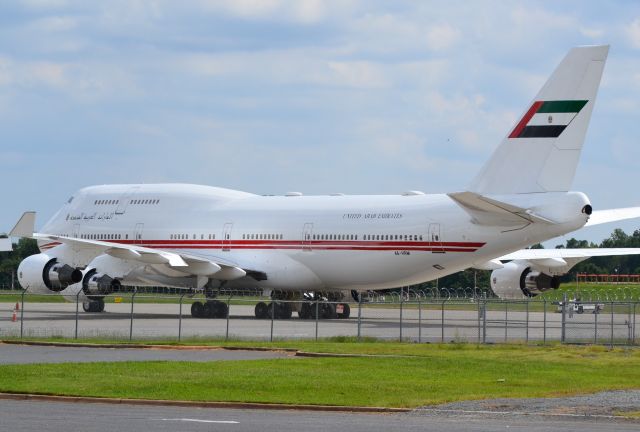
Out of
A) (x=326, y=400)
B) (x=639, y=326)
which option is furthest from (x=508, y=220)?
(x=326, y=400)

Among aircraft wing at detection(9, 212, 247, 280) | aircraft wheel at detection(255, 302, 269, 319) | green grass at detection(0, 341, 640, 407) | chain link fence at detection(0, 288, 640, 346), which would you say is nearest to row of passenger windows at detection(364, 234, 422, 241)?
chain link fence at detection(0, 288, 640, 346)

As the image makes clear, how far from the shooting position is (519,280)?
54.3 m

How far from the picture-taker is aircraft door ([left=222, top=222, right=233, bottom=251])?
175ft

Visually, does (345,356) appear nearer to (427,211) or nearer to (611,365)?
(611,365)

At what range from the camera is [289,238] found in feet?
169

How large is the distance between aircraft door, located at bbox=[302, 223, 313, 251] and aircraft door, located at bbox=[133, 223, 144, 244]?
27.7 ft

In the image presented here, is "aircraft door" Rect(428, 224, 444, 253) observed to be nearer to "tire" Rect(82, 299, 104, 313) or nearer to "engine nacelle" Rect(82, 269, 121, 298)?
"engine nacelle" Rect(82, 269, 121, 298)

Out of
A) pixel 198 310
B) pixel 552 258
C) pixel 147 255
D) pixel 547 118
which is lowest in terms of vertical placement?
pixel 198 310

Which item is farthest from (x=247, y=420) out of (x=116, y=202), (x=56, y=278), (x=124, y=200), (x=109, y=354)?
(x=116, y=202)

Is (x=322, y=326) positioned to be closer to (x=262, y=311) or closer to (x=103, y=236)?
(x=262, y=311)

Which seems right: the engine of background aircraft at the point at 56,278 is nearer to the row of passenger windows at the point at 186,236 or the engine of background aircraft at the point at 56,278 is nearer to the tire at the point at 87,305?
the tire at the point at 87,305

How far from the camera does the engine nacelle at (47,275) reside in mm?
52688

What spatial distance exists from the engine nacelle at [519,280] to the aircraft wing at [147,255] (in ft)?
35.0

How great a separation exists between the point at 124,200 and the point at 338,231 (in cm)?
1183
